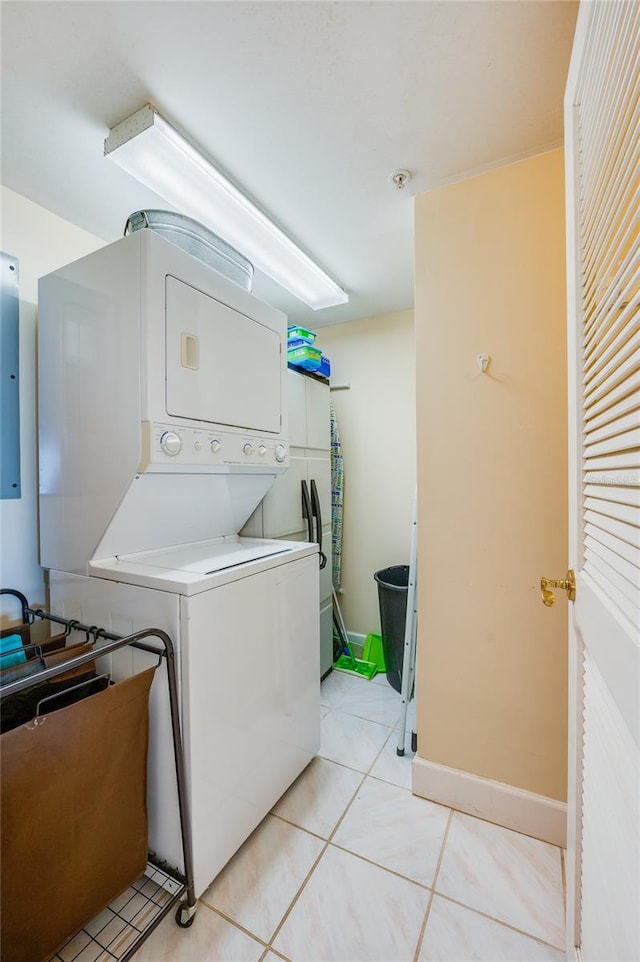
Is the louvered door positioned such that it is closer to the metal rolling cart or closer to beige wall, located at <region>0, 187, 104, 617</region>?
the metal rolling cart

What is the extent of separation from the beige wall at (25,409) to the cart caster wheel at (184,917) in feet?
3.85

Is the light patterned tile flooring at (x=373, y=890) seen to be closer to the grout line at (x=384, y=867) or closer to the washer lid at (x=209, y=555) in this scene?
the grout line at (x=384, y=867)

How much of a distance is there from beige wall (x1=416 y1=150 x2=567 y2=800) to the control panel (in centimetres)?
69

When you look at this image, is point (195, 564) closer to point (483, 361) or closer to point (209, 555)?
point (209, 555)

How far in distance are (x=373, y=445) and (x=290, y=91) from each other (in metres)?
2.08

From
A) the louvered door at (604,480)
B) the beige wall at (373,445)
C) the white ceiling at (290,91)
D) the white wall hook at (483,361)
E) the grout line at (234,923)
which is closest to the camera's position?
the louvered door at (604,480)

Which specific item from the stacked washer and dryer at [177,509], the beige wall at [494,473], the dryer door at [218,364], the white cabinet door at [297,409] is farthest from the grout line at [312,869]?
the white cabinet door at [297,409]

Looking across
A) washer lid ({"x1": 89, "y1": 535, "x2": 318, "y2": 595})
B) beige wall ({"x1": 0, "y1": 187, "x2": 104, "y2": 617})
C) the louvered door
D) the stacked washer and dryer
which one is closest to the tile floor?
the stacked washer and dryer

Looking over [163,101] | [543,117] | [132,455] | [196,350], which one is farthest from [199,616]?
[543,117]

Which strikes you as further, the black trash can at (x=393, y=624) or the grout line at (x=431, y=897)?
the black trash can at (x=393, y=624)

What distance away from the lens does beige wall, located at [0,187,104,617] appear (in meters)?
1.57

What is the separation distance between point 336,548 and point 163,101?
2550 mm

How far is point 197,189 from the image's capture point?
1.53 m

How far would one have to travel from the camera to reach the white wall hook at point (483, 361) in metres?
1.54
